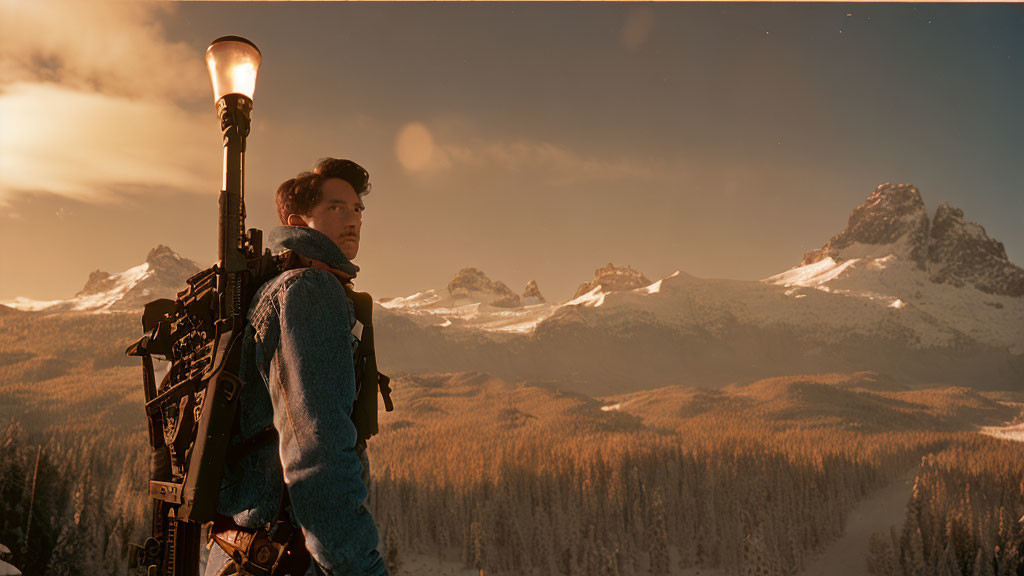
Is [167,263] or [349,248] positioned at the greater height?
[167,263]

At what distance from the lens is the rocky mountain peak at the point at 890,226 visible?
199 ft

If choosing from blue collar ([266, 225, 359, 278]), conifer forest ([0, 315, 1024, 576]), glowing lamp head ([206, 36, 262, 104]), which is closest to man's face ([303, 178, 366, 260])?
blue collar ([266, 225, 359, 278])

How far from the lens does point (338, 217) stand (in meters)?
2.07

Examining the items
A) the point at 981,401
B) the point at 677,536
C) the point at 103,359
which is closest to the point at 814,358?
the point at 981,401

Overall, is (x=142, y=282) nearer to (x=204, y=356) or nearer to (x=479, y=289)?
(x=204, y=356)

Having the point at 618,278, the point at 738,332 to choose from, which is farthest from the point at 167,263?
the point at 618,278

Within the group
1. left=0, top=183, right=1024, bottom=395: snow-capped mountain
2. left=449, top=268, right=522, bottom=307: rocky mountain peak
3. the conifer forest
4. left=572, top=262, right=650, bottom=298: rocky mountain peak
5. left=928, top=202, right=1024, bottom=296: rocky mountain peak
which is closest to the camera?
the conifer forest

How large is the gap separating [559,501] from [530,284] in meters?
135

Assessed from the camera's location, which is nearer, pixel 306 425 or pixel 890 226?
pixel 306 425

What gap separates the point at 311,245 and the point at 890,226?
76.2 metres

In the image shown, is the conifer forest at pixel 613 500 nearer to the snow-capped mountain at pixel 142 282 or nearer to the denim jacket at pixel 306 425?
the denim jacket at pixel 306 425

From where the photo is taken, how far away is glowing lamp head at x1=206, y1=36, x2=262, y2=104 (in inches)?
84.2

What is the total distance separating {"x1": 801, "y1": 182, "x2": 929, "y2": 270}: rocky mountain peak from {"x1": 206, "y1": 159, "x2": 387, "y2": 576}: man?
214ft

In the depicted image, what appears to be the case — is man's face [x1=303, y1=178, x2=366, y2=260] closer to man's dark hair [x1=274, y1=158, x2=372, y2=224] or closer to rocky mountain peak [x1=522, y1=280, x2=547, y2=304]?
man's dark hair [x1=274, y1=158, x2=372, y2=224]
